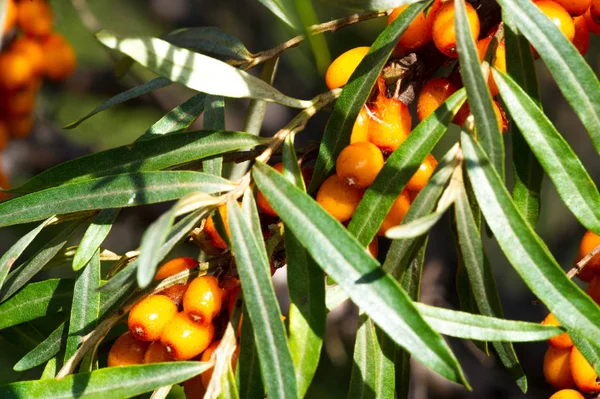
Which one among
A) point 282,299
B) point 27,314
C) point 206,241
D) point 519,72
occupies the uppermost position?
point 519,72

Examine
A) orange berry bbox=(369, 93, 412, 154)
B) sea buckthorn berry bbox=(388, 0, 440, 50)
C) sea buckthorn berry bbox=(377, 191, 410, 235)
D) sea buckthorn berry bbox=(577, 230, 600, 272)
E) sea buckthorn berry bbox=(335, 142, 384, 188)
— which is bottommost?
sea buckthorn berry bbox=(577, 230, 600, 272)

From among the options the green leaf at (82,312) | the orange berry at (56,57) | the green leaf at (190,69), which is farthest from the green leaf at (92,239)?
the orange berry at (56,57)

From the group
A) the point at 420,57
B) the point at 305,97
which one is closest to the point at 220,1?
the point at 305,97

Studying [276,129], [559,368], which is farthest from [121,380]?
[276,129]

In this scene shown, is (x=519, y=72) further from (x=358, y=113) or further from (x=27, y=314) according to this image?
(x=27, y=314)

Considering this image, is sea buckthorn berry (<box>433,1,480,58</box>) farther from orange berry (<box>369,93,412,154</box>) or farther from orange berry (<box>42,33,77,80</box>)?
orange berry (<box>42,33,77,80</box>)

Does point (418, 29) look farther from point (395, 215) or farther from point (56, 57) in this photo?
point (56, 57)

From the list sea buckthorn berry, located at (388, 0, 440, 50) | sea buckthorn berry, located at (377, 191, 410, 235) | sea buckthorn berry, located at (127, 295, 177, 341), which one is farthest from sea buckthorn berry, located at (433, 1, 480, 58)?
sea buckthorn berry, located at (127, 295, 177, 341)
